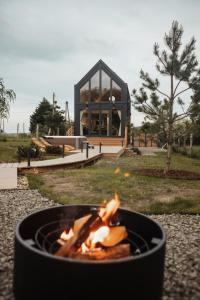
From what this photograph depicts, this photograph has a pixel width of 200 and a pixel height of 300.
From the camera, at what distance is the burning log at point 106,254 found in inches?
108

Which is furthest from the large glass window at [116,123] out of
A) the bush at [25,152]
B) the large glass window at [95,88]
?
the bush at [25,152]

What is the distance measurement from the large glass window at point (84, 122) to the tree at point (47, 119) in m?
5.24

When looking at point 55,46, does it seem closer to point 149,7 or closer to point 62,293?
point 149,7

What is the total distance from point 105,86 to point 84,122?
5.13 m

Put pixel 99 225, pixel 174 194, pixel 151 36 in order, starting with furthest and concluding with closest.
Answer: pixel 151 36
pixel 174 194
pixel 99 225

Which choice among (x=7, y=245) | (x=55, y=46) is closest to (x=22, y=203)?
(x=7, y=245)

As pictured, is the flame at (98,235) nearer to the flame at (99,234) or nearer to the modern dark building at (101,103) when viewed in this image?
the flame at (99,234)

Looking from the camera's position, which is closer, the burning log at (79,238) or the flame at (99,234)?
the burning log at (79,238)

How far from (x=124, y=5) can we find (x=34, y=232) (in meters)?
7.03

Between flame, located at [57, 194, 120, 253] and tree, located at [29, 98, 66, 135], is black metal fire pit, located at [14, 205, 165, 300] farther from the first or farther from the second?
tree, located at [29, 98, 66, 135]

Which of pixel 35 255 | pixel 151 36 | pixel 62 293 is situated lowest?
pixel 62 293

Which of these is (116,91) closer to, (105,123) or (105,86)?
(105,86)

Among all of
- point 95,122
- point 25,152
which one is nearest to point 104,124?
point 95,122

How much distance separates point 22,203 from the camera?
7020mm
